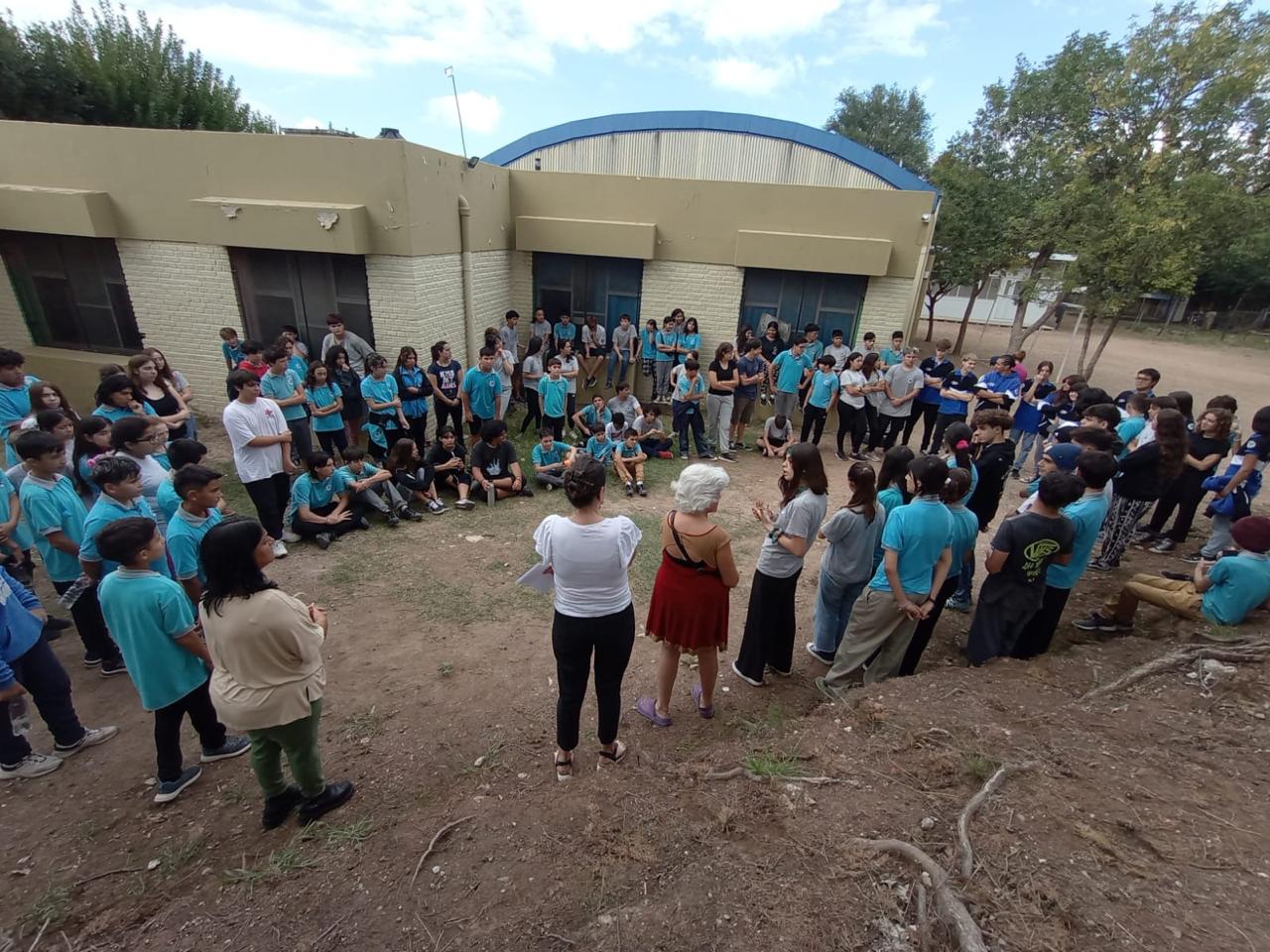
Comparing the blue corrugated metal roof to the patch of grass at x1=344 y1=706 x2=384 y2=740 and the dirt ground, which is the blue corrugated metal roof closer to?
the dirt ground

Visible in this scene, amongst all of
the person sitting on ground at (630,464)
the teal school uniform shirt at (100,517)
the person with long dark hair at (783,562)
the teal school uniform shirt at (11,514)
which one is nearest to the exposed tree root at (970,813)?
the person with long dark hair at (783,562)

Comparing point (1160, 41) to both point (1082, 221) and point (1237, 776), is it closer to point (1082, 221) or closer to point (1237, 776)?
point (1082, 221)

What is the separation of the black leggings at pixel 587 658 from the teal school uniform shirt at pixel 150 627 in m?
1.72

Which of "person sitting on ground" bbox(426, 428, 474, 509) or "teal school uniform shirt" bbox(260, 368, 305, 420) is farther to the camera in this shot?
"person sitting on ground" bbox(426, 428, 474, 509)

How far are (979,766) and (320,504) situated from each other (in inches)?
229

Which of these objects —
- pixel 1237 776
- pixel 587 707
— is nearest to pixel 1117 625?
pixel 1237 776

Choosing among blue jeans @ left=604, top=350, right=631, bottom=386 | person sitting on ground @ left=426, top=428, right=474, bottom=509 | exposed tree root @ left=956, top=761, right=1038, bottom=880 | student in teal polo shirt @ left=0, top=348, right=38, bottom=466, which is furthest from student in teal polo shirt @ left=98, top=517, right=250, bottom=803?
blue jeans @ left=604, top=350, right=631, bottom=386

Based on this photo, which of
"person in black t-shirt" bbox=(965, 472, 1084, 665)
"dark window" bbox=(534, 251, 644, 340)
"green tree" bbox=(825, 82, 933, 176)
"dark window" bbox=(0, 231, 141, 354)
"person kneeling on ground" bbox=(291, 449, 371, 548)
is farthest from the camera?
"green tree" bbox=(825, 82, 933, 176)

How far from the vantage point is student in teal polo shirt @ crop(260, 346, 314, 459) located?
6137 millimetres

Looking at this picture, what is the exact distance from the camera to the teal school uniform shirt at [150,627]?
2725 millimetres

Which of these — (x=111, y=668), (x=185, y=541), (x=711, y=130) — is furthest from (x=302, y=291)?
(x=711, y=130)

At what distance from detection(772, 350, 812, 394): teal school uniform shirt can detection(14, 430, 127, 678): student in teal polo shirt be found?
7972mm

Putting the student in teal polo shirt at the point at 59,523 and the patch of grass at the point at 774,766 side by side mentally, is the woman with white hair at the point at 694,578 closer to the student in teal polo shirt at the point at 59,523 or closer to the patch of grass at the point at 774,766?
the patch of grass at the point at 774,766

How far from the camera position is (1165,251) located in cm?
1072
